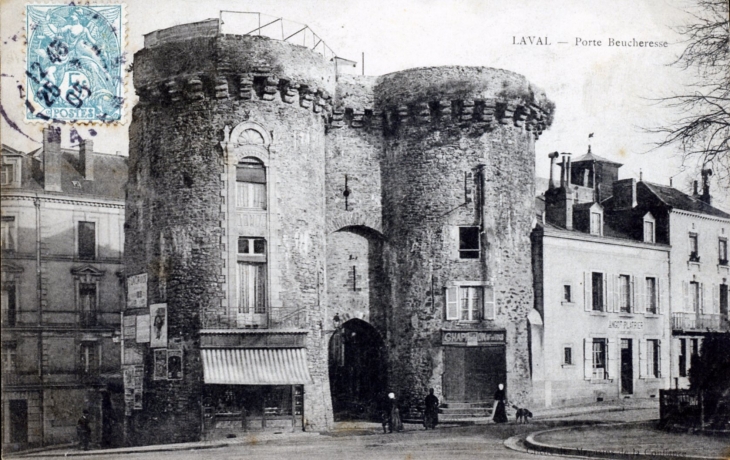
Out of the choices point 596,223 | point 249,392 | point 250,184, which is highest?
point 250,184

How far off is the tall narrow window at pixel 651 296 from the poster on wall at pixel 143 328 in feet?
43.0

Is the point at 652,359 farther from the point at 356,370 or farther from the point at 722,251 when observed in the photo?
the point at 356,370

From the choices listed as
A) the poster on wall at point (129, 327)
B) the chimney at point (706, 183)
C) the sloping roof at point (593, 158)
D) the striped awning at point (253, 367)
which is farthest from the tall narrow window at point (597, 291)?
the poster on wall at point (129, 327)

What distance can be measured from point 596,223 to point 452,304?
5.31 m

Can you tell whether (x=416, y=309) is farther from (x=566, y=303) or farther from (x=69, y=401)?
(x=69, y=401)

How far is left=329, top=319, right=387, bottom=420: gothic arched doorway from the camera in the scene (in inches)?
1033

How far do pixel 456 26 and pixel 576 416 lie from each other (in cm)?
1059

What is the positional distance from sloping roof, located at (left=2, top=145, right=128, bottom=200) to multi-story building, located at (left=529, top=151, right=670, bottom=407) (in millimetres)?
10754

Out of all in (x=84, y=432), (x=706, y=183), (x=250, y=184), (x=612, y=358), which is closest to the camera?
(x=706, y=183)

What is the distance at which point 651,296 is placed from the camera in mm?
28219

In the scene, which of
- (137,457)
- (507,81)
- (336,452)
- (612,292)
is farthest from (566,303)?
(137,457)

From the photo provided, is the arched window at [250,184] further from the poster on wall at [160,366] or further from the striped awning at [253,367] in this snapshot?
the poster on wall at [160,366]

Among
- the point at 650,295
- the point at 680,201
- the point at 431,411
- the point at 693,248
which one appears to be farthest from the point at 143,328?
the point at 693,248

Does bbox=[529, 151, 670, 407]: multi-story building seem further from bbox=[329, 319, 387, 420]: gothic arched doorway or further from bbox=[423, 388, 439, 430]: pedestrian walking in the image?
bbox=[329, 319, 387, 420]: gothic arched doorway
